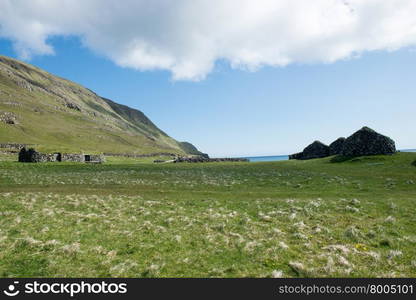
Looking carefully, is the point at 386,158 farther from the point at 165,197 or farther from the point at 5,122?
the point at 5,122

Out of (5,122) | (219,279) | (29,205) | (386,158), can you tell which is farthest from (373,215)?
(5,122)

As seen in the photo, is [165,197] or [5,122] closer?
[165,197]

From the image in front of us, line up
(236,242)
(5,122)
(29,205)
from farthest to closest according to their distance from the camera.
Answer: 1. (5,122)
2. (29,205)
3. (236,242)

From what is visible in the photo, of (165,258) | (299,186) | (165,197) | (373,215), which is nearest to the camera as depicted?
(165,258)

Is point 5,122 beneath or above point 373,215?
above

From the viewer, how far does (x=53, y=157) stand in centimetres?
7856

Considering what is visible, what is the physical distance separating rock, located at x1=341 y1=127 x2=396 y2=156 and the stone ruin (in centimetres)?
7878

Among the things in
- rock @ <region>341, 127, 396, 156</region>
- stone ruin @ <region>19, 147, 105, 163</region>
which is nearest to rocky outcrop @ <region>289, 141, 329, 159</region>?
rock @ <region>341, 127, 396, 156</region>

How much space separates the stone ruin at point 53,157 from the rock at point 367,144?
78.8 meters

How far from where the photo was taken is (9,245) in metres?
12.6

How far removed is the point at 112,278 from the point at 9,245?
22.2 ft

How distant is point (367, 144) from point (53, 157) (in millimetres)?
89907

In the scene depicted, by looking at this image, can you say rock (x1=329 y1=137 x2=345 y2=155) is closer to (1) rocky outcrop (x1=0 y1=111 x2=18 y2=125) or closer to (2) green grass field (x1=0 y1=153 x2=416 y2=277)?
(2) green grass field (x1=0 y1=153 x2=416 y2=277)

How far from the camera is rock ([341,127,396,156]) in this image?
2645 inches
